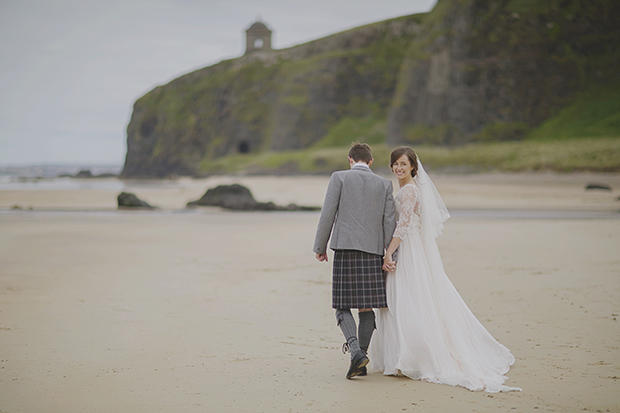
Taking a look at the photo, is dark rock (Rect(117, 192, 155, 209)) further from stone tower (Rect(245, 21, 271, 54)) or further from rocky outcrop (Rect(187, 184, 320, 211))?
stone tower (Rect(245, 21, 271, 54))

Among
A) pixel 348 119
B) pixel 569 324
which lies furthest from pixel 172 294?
pixel 348 119

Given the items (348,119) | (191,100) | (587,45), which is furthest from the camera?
(191,100)

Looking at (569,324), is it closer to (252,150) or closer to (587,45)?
(587,45)

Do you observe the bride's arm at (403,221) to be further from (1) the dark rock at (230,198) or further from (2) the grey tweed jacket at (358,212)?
(1) the dark rock at (230,198)

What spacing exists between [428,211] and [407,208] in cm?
22

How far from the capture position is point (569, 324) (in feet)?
21.0

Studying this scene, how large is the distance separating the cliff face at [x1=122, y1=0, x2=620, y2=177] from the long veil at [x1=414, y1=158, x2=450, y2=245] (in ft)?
189

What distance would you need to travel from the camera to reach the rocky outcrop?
24.7m

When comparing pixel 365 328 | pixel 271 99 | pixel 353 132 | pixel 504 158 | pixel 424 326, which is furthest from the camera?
pixel 271 99

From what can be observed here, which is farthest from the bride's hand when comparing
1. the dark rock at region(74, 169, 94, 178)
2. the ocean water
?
the dark rock at region(74, 169, 94, 178)

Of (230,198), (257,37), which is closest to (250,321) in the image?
(230,198)

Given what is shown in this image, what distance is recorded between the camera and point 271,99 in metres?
99.1

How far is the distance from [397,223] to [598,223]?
1372cm

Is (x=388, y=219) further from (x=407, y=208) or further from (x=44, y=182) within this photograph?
(x=44, y=182)
